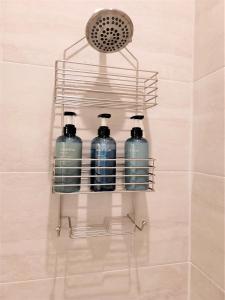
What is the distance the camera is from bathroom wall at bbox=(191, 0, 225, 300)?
31.6 inches

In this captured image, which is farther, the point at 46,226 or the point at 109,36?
the point at 46,226

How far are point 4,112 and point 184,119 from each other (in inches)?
24.9

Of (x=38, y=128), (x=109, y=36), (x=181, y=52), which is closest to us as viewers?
(x=109, y=36)

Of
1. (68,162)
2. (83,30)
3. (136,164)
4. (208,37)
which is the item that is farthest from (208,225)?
(83,30)

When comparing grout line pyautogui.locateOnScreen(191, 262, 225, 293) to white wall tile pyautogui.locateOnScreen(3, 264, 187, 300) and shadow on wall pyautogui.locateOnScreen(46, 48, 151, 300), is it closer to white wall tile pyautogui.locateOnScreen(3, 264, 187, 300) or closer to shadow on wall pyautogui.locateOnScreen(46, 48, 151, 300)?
white wall tile pyautogui.locateOnScreen(3, 264, 187, 300)

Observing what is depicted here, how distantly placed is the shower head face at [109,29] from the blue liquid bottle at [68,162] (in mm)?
226

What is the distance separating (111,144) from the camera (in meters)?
0.76

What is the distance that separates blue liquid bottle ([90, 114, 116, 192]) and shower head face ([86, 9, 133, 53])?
0.24 meters

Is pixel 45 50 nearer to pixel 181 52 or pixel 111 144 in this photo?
pixel 111 144

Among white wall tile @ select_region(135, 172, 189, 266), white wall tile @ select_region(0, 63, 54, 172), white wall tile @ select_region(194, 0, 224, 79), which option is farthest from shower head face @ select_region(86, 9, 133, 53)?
white wall tile @ select_region(135, 172, 189, 266)

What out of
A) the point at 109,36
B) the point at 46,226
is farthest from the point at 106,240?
the point at 109,36

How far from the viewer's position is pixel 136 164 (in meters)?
0.77

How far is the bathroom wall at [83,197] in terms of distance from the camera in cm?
78

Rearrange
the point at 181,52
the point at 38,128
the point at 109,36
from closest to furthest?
the point at 109,36, the point at 38,128, the point at 181,52
